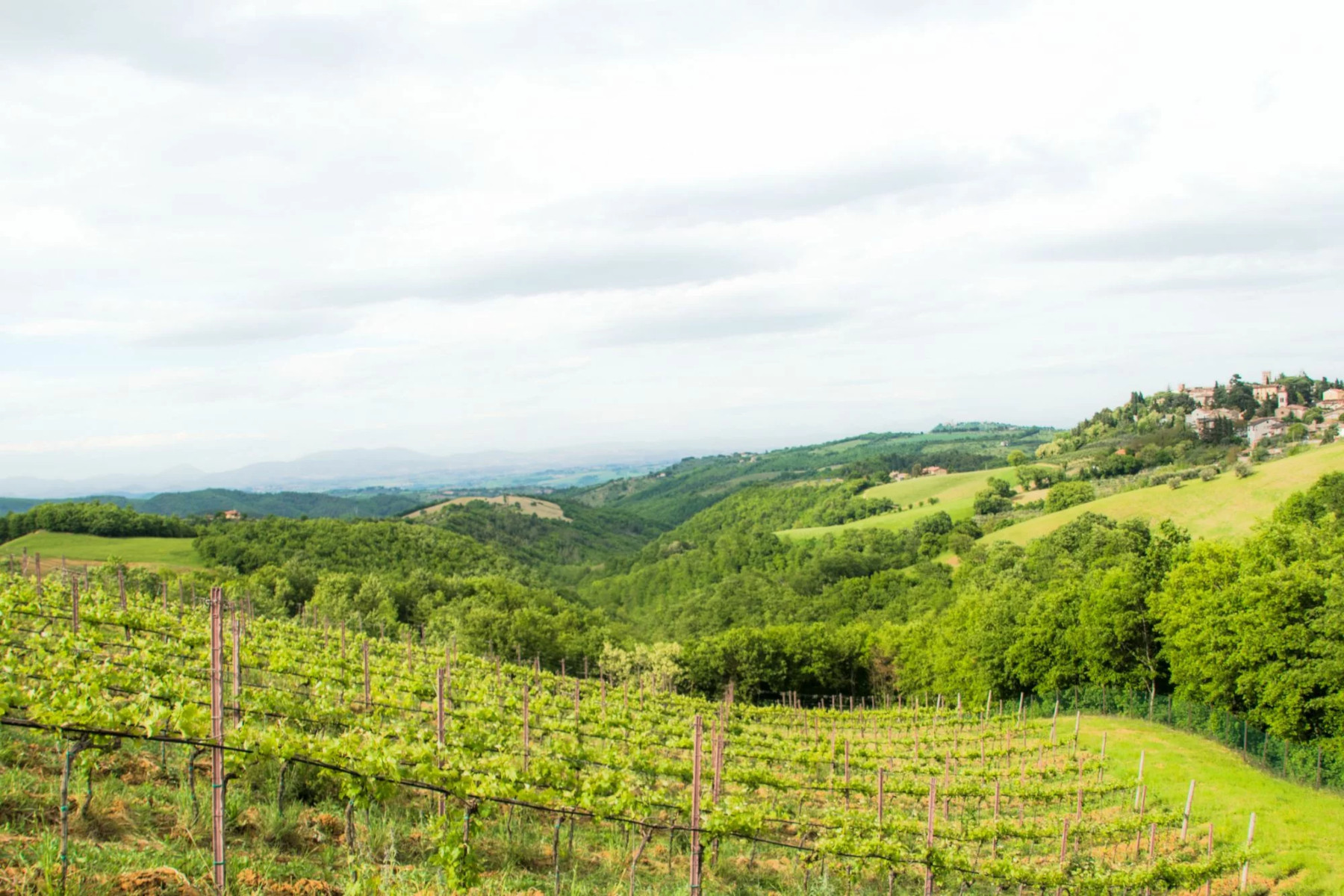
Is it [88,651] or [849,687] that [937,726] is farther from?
[88,651]

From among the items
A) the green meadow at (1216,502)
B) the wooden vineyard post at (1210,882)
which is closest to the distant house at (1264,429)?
the green meadow at (1216,502)

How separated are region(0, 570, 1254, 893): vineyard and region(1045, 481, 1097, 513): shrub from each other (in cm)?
6355

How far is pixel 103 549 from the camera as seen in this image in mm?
61906

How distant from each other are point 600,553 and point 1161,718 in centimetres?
12379

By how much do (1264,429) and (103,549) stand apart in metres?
126

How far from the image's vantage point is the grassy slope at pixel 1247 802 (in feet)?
50.0

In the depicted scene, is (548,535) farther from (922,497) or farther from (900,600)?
(900,600)

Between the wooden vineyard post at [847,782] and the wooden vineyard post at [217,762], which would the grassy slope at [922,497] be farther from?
the wooden vineyard post at [217,762]

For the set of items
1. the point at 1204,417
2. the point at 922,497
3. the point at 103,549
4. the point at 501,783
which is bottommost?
the point at 922,497

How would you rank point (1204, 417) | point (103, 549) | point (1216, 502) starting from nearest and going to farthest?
1. point (1216, 502)
2. point (103, 549)
3. point (1204, 417)

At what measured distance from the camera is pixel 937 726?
3369cm

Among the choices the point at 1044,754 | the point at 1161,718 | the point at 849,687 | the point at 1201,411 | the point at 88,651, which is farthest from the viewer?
the point at 1201,411

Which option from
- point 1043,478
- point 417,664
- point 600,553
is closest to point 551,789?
point 417,664

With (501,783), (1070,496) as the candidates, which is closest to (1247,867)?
(501,783)
